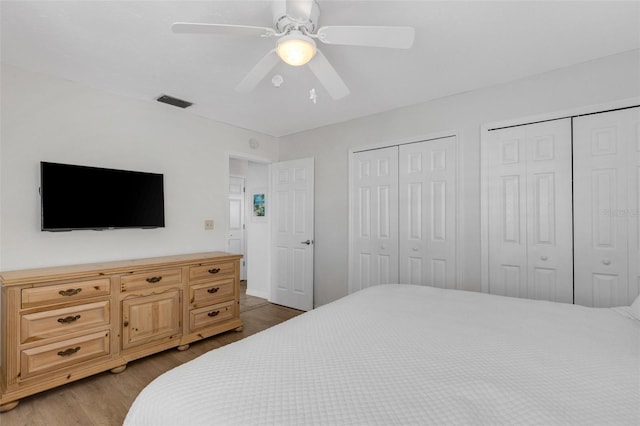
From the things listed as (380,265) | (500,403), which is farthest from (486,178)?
(500,403)

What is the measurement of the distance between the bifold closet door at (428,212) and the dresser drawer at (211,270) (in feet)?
6.18

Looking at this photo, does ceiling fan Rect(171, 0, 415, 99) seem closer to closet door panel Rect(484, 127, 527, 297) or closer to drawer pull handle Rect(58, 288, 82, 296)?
closet door panel Rect(484, 127, 527, 297)

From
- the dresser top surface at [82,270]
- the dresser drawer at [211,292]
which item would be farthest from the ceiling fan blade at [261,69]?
the dresser drawer at [211,292]

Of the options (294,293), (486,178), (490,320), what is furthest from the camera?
(294,293)

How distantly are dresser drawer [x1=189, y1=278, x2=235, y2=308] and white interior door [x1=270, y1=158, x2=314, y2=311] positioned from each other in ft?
3.51

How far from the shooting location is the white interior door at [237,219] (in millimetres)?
6020

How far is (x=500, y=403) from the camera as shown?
2.80 feet

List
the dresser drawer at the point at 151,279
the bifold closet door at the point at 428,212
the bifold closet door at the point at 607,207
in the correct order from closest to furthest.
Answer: the bifold closet door at the point at 607,207 → the dresser drawer at the point at 151,279 → the bifold closet door at the point at 428,212

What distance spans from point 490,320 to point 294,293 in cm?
298

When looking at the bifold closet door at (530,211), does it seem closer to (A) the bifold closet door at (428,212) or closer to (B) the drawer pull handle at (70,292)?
(A) the bifold closet door at (428,212)

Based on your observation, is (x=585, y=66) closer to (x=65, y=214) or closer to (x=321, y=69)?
(x=321, y=69)

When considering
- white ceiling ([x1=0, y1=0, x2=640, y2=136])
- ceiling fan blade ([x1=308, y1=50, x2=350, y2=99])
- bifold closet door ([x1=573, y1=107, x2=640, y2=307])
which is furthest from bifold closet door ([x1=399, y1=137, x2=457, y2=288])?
ceiling fan blade ([x1=308, y1=50, x2=350, y2=99])

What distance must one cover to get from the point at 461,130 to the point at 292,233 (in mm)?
2475

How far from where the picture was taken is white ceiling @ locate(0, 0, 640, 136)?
5.65ft
